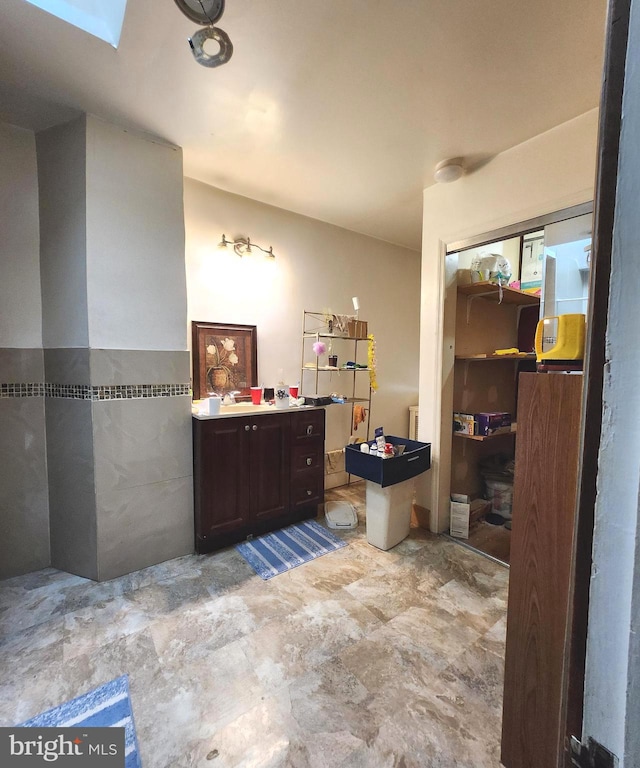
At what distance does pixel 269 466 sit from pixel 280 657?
Result: 113 cm

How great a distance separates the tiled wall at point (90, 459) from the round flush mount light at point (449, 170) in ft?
6.73

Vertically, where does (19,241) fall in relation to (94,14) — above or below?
below

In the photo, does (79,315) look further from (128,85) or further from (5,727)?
(5,727)

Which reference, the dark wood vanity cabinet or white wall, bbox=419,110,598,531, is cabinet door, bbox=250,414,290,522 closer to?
the dark wood vanity cabinet

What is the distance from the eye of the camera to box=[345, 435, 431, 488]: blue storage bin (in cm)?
215

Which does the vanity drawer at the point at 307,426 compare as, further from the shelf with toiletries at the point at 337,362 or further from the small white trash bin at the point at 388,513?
the small white trash bin at the point at 388,513

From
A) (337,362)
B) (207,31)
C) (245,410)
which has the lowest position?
(245,410)

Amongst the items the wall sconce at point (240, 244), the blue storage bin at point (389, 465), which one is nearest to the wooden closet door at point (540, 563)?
the blue storage bin at point (389, 465)

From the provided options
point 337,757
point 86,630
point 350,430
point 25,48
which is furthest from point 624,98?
point 350,430

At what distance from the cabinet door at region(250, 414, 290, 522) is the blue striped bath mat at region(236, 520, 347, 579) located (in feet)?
0.52

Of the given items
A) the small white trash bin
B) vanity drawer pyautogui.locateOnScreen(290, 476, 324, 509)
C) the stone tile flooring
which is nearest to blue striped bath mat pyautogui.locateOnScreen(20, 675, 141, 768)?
the stone tile flooring

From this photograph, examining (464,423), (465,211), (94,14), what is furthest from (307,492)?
(94,14)

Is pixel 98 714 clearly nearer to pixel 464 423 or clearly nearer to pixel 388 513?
pixel 388 513

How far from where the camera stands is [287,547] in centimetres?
226
